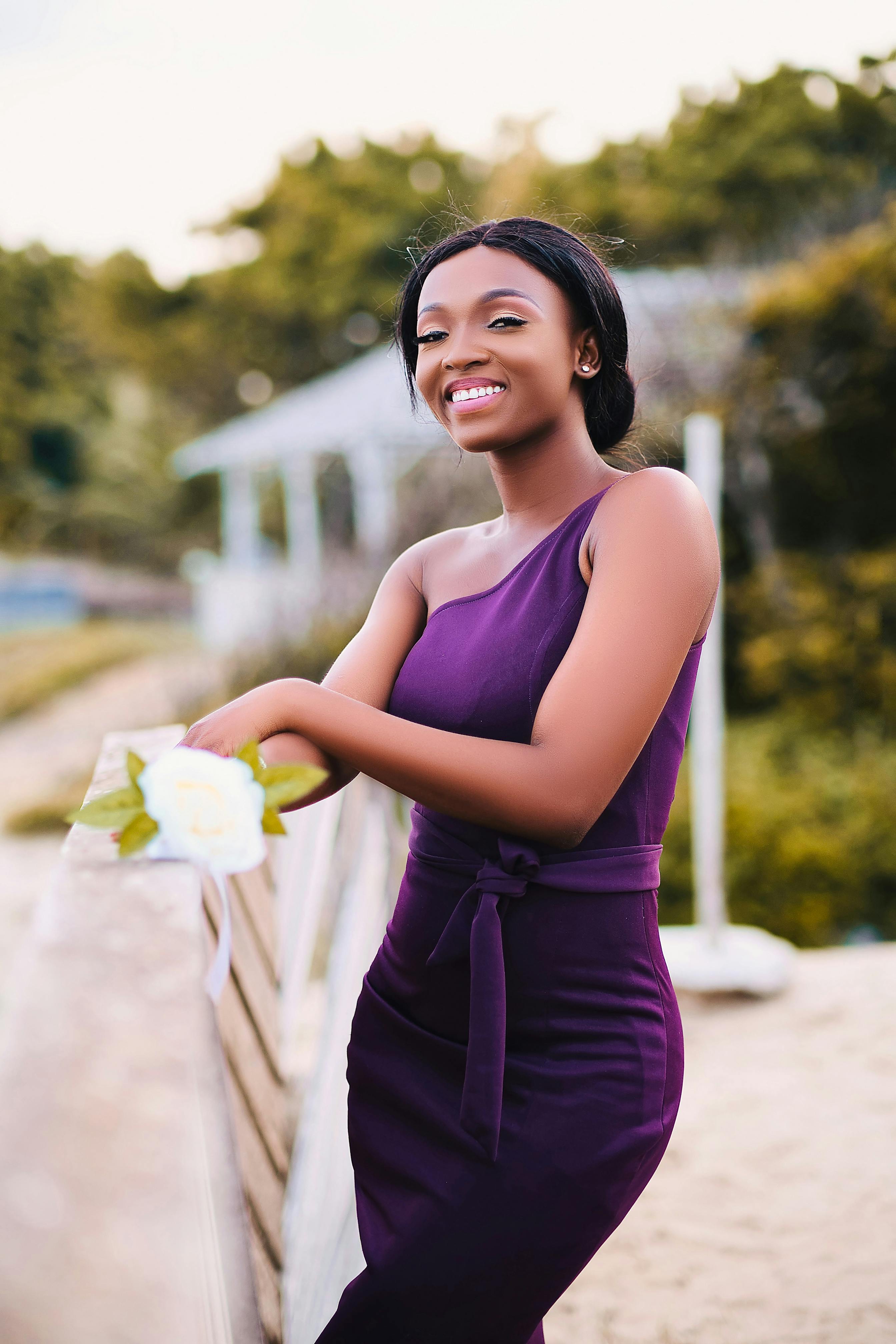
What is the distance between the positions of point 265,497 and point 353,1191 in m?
25.2

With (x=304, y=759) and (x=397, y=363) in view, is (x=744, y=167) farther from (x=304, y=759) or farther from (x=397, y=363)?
(x=304, y=759)

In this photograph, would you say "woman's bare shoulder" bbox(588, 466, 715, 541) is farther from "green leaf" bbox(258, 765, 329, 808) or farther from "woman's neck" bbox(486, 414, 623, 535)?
"green leaf" bbox(258, 765, 329, 808)

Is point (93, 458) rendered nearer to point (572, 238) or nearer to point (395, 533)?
point (395, 533)

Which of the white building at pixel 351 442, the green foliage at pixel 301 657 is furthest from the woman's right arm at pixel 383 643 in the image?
the green foliage at pixel 301 657

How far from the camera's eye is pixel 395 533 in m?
10.4

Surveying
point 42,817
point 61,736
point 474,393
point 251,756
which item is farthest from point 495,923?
point 61,736

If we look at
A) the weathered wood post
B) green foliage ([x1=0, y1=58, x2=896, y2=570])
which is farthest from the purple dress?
green foliage ([x1=0, y1=58, x2=896, y2=570])

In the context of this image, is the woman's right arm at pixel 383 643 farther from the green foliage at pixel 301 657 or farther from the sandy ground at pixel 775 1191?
the green foliage at pixel 301 657

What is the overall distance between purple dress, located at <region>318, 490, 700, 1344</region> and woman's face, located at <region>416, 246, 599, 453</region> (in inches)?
6.3

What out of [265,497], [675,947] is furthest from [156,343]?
[675,947]

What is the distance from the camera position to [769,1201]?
3.31 m

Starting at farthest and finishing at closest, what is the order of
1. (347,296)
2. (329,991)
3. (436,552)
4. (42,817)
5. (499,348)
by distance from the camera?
(347,296)
(42,817)
(329,991)
(436,552)
(499,348)

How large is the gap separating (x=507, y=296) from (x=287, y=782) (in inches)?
30.4

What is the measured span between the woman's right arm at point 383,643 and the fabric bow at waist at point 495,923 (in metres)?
0.25
